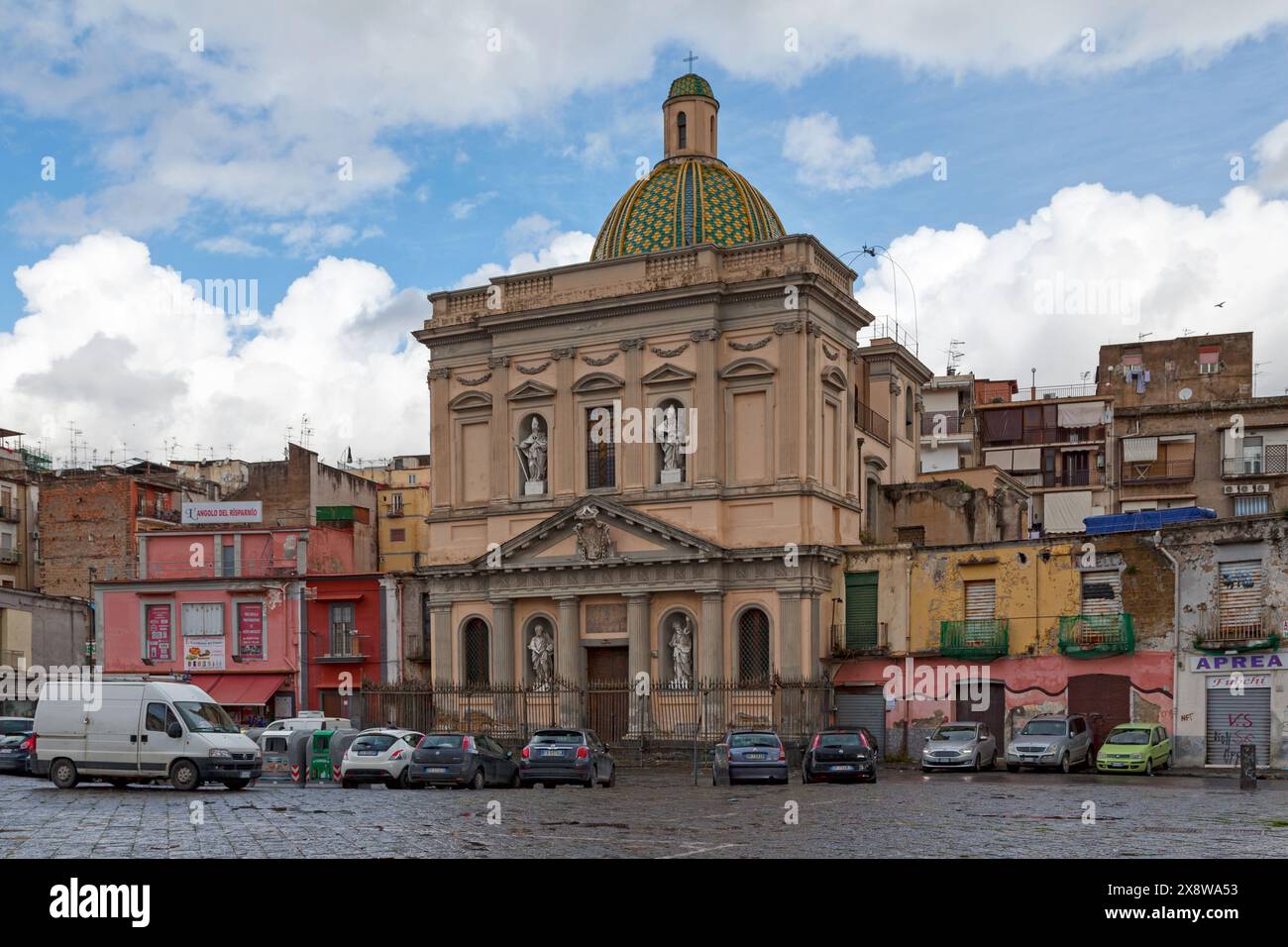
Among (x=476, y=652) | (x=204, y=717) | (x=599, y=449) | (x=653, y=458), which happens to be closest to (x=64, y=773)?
(x=204, y=717)

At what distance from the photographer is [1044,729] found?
122ft

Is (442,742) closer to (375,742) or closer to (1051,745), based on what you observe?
(375,742)

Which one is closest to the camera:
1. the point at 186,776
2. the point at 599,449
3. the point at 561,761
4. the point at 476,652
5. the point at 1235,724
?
the point at 186,776

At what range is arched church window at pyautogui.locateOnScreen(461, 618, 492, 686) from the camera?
49.8 m

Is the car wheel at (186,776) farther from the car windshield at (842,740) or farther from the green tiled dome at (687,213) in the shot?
the green tiled dome at (687,213)

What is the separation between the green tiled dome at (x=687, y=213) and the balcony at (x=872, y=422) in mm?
6655

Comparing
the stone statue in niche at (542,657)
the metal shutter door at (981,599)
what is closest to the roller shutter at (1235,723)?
the metal shutter door at (981,599)

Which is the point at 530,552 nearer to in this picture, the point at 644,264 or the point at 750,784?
the point at 644,264

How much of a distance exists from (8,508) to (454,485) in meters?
32.6

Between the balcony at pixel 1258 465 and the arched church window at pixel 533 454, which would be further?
the balcony at pixel 1258 465

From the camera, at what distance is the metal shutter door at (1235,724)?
37188mm

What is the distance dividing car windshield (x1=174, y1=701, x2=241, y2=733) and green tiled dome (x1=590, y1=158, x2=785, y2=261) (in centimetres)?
2524

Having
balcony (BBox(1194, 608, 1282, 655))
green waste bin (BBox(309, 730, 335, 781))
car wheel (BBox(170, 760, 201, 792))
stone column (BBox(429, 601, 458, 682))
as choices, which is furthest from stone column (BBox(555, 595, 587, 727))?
car wheel (BBox(170, 760, 201, 792))

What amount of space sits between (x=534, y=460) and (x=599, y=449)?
2.49 metres
